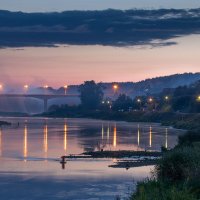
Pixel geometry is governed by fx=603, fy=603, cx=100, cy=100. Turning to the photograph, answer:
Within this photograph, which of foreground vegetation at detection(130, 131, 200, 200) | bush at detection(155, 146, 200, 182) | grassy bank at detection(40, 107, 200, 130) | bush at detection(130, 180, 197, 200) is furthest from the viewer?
grassy bank at detection(40, 107, 200, 130)

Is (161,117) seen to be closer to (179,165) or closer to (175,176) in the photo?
(175,176)

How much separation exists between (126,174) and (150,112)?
13527 cm

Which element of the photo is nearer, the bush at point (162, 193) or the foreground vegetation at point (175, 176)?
the bush at point (162, 193)

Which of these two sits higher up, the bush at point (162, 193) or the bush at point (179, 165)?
the bush at point (179, 165)

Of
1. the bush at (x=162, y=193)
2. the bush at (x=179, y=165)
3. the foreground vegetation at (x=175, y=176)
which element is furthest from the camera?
the bush at (x=179, y=165)

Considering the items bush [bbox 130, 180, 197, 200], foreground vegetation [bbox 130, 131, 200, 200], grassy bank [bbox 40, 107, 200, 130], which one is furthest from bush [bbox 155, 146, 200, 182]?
grassy bank [bbox 40, 107, 200, 130]

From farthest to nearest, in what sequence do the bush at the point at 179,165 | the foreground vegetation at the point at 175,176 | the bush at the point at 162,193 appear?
the bush at the point at 179,165, the foreground vegetation at the point at 175,176, the bush at the point at 162,193

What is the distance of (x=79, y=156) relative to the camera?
51938 millimetres

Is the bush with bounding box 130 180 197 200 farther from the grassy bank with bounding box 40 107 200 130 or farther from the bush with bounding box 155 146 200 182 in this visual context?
the grassy bank with bounding box 40 107 200 130

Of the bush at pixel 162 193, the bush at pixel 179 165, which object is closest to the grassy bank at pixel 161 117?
the bush at pixel 179 165

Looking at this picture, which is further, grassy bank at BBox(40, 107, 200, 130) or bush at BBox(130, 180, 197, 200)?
grassy bank at BBox(40, 107, 200, 130)

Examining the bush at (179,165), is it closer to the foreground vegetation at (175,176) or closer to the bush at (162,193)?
the foreground vegetation at (175,176)

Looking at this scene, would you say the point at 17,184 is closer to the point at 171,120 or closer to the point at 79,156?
the point at 79,156

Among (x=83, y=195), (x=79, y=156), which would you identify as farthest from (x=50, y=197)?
(x=79, y=156)
